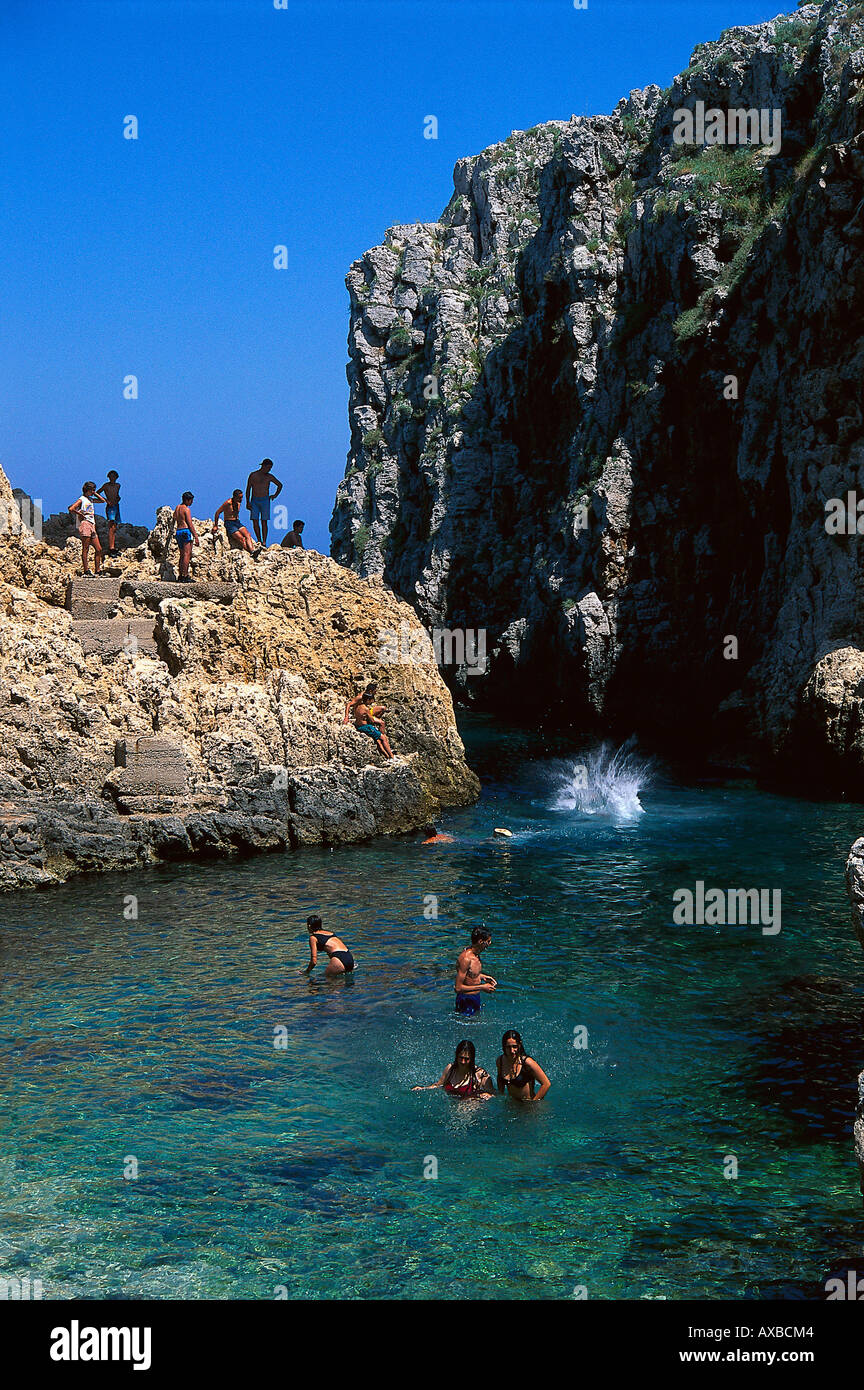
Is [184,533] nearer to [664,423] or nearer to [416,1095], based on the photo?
[416,1095]

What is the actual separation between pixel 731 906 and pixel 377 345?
79.6 metres

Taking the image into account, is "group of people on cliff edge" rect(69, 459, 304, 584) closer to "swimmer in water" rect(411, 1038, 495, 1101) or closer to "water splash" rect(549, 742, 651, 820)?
"water splash" rect(549, 742, 651, 820)

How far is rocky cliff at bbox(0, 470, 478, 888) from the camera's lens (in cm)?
2861

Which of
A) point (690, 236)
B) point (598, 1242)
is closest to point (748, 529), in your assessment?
point (690, 236)

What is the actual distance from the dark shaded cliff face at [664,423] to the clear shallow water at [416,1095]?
1983 cm

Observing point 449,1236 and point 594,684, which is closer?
point 449,1236

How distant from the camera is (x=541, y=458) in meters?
73.9

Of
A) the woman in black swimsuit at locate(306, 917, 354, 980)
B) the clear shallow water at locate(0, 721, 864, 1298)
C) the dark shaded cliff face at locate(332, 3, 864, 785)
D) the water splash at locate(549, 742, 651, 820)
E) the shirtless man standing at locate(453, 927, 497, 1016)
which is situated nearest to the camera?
the clear shallow water at locate(0, 721, 864, 1298)

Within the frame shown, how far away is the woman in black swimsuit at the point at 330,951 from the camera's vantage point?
68.0 feet

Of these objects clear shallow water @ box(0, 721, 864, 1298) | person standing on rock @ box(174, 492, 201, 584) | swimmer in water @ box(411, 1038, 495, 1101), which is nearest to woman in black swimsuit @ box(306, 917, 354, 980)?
clear shallow water @ box(0, 721, 864, 1298)

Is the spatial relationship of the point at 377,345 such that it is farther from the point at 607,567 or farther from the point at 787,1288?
the point at 787,1288

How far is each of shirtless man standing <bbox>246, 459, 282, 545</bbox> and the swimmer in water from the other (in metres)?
22.5

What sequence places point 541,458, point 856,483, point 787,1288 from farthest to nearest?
point 541,458, point 856,483, point 787,1288

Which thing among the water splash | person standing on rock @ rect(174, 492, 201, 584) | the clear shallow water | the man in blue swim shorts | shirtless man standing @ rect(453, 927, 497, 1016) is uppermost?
person standing on rock @ rect(174, 492, 201, 584)
